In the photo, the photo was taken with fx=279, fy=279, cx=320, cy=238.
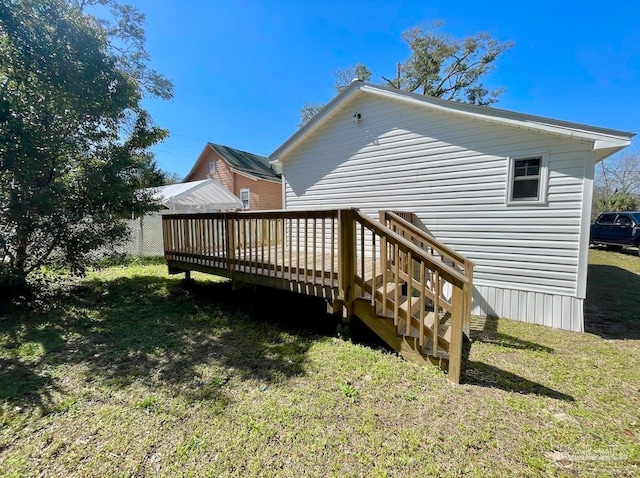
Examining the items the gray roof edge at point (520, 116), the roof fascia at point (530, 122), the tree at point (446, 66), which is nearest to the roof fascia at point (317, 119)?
the roof fascia at point (530, 122)

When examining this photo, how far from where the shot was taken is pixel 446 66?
1628cm

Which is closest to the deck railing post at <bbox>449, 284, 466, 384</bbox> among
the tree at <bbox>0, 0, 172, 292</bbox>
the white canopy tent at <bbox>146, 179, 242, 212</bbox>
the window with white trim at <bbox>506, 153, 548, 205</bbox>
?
the window with white trim at <bbox>506, 153, 548, 205</bbox>

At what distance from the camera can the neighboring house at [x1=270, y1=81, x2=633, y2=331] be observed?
4492 millimetres

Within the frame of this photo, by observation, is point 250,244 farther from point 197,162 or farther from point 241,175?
point 197,162

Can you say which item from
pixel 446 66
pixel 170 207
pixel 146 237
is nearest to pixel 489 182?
pixel 146 237

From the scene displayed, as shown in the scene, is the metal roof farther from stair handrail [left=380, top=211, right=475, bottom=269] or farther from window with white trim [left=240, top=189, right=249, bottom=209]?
stair handrail [left=380, top=211, right=475, bottom=269]

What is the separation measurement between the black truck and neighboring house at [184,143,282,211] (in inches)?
654

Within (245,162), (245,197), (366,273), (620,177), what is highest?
(245,162)

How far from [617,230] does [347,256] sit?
15.7m

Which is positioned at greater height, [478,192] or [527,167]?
[527,167]

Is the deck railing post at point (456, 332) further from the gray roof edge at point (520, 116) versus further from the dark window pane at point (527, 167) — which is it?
the gray roof edge at point (520, 116)

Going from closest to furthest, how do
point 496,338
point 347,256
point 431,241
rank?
point 347,256 → point 496,338 → point 431,241

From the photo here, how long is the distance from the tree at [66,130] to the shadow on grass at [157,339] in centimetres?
128

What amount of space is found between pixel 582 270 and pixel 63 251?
9359 millimetres
